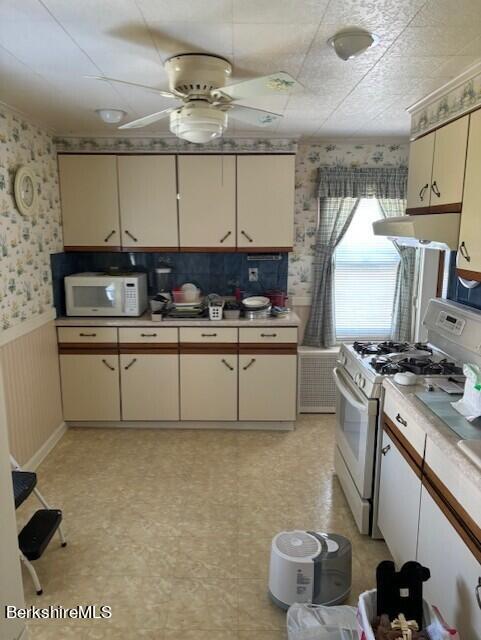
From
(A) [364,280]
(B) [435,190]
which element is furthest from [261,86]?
(A) [364,280]

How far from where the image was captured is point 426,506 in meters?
1.83

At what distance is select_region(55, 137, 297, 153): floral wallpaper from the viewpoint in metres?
3.74

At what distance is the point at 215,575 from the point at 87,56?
244 centimetres

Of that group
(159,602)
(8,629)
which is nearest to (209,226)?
A: (159,602)

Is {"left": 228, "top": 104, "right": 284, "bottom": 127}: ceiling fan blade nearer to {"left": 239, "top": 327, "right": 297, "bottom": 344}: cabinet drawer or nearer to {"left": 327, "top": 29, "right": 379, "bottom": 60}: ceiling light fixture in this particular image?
{"left": 327, "top": 29, "right": 379, "bottom": 60}: ceiling light fixture

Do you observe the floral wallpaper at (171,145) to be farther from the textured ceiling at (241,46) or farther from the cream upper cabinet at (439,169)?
the cream upper cabinet at (439,169)

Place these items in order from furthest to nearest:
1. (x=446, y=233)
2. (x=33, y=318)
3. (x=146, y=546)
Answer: (x=33, y=318) → (x=146, y=546) → (x=446, y=233)

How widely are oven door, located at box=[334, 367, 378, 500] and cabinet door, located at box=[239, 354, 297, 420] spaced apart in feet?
2.54

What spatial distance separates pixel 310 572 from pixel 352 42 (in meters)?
2.13

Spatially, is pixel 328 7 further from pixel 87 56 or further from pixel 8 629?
pixel 8 629

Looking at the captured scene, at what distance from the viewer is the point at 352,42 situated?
1783 mm

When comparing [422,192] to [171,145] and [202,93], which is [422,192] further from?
[171,145]

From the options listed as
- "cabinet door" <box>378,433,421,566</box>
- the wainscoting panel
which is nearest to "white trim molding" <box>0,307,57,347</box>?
the wainscoting panel

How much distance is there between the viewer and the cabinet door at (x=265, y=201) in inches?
147
